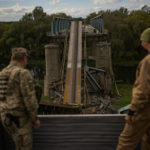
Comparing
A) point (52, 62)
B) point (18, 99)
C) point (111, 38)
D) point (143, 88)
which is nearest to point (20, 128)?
point (18, 99)

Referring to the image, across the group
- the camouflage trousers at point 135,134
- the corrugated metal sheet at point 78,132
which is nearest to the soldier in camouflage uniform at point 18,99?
the corrugated metal sheet at point 78,132

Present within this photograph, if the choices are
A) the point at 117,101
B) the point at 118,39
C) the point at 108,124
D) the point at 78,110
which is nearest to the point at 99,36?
the point at 117,101

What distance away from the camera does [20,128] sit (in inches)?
109

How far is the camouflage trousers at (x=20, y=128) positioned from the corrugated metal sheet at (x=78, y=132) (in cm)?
45

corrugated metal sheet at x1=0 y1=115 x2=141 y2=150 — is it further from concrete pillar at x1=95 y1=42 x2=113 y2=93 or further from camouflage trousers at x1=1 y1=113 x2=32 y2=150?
concrete pillar at x1=95 y1=42 x2=113 y2=93

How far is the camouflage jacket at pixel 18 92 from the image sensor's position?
264 cm

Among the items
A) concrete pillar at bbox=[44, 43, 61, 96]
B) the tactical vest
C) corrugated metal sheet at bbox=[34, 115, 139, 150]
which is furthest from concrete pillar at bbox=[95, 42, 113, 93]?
the tactical vest

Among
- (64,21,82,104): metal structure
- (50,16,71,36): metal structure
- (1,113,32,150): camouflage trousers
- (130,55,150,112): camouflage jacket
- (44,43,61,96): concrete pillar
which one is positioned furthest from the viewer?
(44,43,61,96): concrete pillar

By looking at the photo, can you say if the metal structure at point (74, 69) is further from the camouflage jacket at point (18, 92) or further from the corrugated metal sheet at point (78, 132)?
the camouflage jacket at point (18, 92)

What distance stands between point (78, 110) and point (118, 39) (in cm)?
2403

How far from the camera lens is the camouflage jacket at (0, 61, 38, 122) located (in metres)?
Result: 2.64

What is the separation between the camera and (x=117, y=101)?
18.0 metres

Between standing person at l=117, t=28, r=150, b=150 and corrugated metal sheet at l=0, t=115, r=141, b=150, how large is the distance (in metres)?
0.48

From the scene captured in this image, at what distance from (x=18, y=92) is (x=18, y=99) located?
0.29ft
